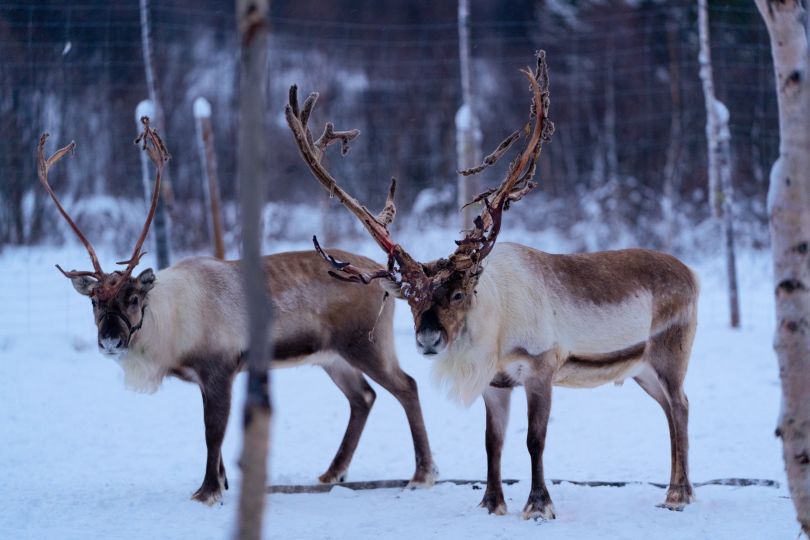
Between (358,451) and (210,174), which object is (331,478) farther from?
(210,174)

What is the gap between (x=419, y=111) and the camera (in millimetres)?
15523

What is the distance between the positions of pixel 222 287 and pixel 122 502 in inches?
54.7

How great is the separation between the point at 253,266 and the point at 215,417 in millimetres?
3564

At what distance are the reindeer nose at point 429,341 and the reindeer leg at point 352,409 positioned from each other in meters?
1.54

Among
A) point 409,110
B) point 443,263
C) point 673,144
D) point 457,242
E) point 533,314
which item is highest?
point 409,110

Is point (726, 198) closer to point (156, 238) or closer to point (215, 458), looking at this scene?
point (156, 238)

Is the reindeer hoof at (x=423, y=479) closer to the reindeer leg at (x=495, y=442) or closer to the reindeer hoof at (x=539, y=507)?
the reindeer leg at (x=495, y=442)

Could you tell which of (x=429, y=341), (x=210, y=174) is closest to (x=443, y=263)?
(x=429, y=341)

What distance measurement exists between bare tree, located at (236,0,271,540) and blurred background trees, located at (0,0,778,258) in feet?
29.3

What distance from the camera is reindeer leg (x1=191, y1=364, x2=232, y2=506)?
526 centimetres

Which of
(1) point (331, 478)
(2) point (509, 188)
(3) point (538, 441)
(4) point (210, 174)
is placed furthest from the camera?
(4) point (210, 174)

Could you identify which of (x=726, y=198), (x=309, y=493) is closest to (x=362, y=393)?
(x=309, y=493)

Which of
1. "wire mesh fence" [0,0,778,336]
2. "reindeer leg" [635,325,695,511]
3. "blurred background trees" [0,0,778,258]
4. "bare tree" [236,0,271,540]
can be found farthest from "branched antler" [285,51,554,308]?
"blurred background trees" [0,0,778,258]

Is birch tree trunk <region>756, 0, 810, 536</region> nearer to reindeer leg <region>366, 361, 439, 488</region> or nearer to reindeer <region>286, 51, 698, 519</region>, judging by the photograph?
reindeer <region>286, 51, 698, 519</region>
